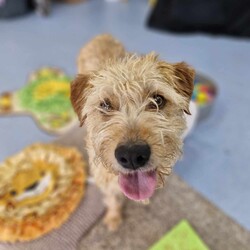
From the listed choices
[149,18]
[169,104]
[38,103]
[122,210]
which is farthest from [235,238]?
[149,18]

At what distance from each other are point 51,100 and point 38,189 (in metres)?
0.88

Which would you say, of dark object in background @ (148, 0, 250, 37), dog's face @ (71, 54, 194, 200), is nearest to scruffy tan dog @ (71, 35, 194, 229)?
dog's face @ (71, 54, 194, 200)

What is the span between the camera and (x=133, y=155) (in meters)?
1.14

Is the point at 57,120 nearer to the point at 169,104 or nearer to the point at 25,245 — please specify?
the point at 25,245

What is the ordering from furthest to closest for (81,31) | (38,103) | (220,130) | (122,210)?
(81,31)
(38,103)
(220,130)
(122,210)

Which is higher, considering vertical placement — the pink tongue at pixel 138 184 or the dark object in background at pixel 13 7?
the pink tongue at pixel 138 184

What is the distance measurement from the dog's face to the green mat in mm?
575

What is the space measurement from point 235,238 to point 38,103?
1702 mm

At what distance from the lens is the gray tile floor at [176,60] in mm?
2102

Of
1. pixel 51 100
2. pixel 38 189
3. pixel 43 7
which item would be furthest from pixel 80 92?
pixel 43 7

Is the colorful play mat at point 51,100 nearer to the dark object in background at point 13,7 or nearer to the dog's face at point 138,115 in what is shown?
the dog's face at point 138,115

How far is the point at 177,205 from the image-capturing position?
1938mm

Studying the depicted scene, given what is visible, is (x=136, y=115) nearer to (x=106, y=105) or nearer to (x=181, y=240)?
(x=106, y=105)

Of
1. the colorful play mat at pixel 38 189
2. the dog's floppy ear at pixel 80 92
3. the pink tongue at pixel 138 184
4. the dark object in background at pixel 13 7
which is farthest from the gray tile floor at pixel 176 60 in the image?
the dog's floppy ear at pixel 80 92
